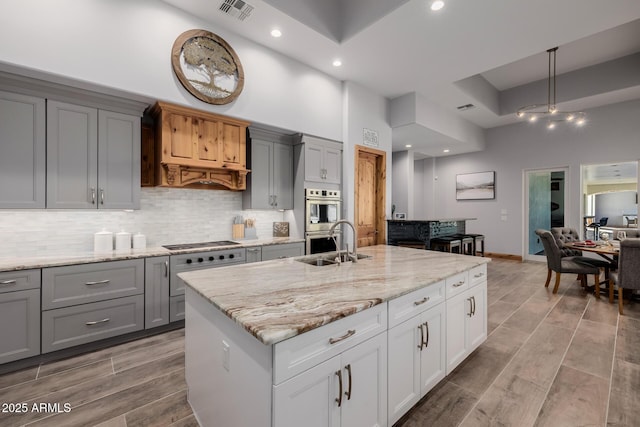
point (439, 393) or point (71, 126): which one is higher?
point (71, 126)

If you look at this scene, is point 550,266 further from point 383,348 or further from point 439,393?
point 383,348

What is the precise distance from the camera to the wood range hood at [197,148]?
2990mm

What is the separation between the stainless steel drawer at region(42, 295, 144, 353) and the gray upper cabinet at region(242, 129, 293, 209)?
178 cm

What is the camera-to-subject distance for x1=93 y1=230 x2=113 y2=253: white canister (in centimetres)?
286

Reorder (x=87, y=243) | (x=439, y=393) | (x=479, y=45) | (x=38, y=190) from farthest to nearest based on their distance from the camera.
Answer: (x=479, y=45) < (x=87, y=243) < (x=38, y=190) < (x=439, y=393)

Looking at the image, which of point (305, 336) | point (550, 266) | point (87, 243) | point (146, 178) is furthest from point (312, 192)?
point (550, 266)

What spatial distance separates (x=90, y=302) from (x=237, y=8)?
3.17 meters

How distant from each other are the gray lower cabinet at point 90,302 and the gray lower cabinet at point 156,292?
1.7 inches

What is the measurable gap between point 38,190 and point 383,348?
10.1 feet

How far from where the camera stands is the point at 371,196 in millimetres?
5133

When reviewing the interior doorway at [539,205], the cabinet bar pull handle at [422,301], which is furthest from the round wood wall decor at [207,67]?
the interior doorway at [539,205]

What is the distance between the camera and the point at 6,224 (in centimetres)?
256

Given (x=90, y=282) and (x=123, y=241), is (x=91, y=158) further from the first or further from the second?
(x=90, y=282)

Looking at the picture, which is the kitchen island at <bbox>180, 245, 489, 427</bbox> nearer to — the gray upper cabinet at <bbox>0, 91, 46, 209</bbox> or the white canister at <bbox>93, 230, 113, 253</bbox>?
the white canister at <bbox>93, 230, 113, 253</bbox>
